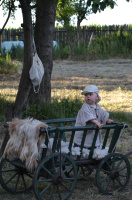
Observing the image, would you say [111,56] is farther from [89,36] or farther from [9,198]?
[9,198]

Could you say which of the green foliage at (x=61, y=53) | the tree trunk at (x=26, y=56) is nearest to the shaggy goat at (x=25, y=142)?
the tree trunk at (x=26, y=56)

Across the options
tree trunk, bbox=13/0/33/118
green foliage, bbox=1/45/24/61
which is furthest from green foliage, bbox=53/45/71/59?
tree trunk, bbox=13/0/33/118

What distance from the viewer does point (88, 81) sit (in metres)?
12.3

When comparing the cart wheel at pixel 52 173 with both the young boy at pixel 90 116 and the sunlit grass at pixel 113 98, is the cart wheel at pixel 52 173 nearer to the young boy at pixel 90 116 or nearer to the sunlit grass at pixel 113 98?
the young boy at pixel 90 116

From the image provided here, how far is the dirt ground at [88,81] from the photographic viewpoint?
395cm

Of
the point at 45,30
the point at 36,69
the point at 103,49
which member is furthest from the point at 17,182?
the point at 103,49

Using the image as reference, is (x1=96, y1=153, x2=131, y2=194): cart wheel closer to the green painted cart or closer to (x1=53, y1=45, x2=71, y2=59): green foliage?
the green painted cart

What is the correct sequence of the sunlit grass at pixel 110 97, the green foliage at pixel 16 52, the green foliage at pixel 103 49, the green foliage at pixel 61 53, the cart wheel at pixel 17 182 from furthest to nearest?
the green foliage at pixel 61 53 < the green foliage at pixel 103 49 < the green foliage at pixel 16 52 < the sunlit grass at pixel 110 97 < the cart wheel at pixel 17 182

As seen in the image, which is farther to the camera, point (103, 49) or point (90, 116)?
point (103, 49)

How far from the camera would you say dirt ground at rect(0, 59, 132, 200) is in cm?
395

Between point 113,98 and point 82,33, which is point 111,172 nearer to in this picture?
point 113,98

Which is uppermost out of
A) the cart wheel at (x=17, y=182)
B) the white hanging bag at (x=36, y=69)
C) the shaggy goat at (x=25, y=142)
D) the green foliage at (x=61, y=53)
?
the white hanging bag at (x=36, y=69)

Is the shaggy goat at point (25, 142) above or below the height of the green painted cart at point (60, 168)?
above

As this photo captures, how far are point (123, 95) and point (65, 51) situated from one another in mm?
11140
